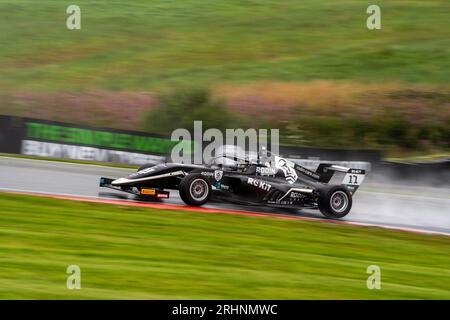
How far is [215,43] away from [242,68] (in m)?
3.15

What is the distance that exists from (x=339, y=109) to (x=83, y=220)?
1765 centimetres

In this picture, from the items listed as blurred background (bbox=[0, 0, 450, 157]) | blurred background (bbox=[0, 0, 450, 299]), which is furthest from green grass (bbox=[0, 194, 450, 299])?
blurred background (bbox=[0, 0, 450, 157])

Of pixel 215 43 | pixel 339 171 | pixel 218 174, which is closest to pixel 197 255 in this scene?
pixel 218 174

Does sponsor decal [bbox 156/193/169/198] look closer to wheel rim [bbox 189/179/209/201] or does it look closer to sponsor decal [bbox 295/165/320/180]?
wheel rim [bbox 189/179/209/201]

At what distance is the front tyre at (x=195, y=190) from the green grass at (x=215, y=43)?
17.2m

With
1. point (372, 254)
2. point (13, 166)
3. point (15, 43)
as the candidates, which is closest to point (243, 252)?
point (372, 254)

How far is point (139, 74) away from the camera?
29.5 metres

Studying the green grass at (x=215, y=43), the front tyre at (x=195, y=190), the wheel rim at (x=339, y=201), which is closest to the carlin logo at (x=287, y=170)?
the wheel rim at (x=339, y=201)

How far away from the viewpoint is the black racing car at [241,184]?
11242 millimetres

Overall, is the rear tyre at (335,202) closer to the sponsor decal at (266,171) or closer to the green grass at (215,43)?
the sponsor decal at (266,171)

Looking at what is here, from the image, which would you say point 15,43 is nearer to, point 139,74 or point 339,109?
point 139,74

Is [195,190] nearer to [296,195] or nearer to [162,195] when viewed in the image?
[162,195]

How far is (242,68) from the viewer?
30.0m

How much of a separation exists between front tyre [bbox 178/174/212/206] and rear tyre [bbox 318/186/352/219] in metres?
1.97
